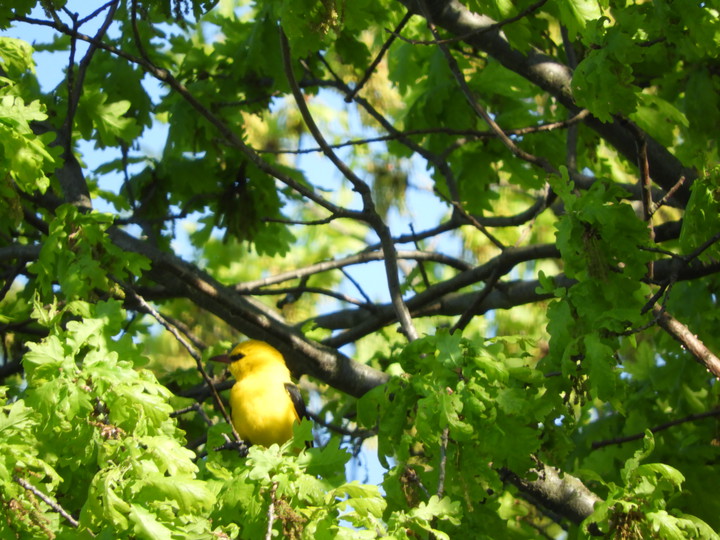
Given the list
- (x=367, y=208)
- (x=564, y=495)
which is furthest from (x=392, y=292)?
(x=564, y=495)

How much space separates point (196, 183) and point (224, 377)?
1254mm

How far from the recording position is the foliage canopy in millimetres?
2918

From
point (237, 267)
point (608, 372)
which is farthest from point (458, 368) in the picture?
point (237, 267)

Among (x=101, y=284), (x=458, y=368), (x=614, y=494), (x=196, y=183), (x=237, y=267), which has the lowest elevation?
(x=614, y=494)

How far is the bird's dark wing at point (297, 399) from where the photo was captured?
17.6 feet

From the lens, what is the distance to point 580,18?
3.62 meters

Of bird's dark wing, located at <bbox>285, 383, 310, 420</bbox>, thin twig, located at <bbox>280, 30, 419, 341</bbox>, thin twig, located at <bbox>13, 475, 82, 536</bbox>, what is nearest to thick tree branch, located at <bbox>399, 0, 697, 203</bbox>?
thin twig, located at <bbox>280, 30, 419, 341</bbox>

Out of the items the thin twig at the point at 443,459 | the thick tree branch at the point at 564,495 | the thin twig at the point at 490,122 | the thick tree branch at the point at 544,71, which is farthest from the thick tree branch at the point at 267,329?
the thick tree branch at the point at 544,71

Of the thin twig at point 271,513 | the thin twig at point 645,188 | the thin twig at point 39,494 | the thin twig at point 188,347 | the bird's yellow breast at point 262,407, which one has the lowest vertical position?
the thin twig at point 271,513

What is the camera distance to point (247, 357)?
551 cm

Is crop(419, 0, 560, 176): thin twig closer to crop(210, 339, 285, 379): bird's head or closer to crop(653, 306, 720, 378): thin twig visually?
crop(653, 306, 720, 378): thin twig

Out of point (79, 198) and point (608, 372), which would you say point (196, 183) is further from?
point (608, 372)

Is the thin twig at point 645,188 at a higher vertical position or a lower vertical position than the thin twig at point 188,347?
higher

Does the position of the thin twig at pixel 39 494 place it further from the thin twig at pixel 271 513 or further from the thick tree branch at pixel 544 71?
the thick tree branch at pixel 544 71
